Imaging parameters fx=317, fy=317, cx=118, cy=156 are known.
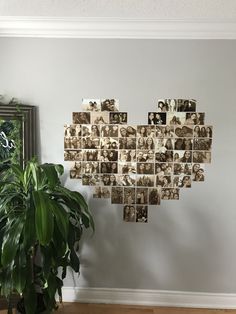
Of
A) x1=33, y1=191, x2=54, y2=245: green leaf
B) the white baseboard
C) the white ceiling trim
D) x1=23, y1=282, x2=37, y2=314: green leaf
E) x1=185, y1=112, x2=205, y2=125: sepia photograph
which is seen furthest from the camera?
the white baseboard

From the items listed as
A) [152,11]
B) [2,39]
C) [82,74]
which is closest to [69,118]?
[82,74]

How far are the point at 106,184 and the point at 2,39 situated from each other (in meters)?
1.28

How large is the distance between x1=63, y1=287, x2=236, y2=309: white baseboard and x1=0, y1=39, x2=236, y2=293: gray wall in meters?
0.04

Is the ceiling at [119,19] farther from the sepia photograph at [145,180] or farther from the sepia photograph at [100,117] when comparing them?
the sepia photograph at [145,180]

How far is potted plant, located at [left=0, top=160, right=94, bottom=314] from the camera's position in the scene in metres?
1.68

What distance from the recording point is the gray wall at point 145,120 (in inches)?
87.9

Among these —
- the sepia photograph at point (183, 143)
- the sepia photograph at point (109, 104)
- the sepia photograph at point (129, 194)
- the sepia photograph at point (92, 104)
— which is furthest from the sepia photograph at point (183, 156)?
the sepia photograph at point (92, 104)

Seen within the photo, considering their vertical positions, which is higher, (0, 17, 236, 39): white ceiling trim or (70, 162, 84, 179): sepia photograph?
(0, 17, 236, 39): white ceiling trim

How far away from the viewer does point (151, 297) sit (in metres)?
2.40

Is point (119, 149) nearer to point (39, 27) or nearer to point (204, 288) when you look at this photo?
point (39, 27)

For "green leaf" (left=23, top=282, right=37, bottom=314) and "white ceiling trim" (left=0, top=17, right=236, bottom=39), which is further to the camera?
"white ceiling trim" (left=0, top=17, right=236, bottom=39)

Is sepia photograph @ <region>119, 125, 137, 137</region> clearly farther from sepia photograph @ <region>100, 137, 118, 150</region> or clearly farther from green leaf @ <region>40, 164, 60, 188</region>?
green leaf @ <region>40, 164, 60, 188</region>

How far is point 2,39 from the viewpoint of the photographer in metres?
2.27

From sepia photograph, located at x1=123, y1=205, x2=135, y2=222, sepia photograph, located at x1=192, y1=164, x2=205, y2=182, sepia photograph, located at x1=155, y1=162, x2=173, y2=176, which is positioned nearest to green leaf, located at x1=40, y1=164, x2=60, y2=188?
sepia photograph, located at x1=123, y1=205, x2=135, y2=222
